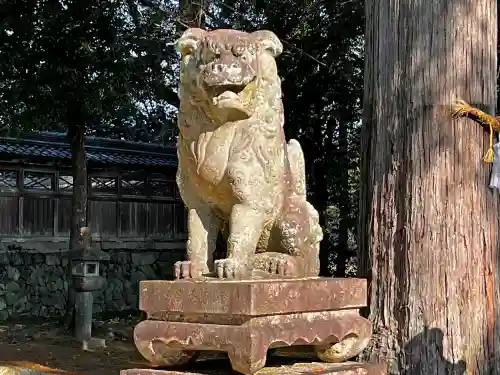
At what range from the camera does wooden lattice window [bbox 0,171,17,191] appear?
14.0 metres

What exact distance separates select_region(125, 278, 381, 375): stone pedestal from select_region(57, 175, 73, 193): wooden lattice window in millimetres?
12588

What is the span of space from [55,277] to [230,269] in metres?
13.1

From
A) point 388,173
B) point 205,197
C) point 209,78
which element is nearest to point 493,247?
point 388,173

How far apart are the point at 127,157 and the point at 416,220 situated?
1330cm

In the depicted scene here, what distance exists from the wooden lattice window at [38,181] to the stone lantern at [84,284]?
9.64 feet

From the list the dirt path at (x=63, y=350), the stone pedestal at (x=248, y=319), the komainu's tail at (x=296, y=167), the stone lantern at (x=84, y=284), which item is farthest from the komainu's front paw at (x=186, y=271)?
the stone lantern at (x=84, y=284)

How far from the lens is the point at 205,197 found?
3021mm

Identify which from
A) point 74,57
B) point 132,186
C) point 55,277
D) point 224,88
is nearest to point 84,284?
point 55,277

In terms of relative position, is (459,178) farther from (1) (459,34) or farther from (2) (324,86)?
(2) (324,86)

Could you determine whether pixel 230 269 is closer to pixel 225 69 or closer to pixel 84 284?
pixel 225 69

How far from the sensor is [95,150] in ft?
52.4

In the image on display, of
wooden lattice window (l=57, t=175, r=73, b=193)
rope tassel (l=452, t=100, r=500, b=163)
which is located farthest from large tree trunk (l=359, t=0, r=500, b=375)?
wooden lattice window (l=57, t=175, r=73, b=193)

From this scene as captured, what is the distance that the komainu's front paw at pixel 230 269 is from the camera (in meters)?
2.72

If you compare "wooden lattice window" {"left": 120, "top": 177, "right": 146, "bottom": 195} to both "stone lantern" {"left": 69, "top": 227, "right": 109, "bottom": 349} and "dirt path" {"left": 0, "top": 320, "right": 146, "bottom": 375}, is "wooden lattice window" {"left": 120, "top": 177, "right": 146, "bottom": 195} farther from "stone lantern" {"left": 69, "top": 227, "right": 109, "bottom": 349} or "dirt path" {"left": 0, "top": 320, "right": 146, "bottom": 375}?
"stone lantern" {"left": 69, "top": 227, "right": 109, "bottom": 349}
